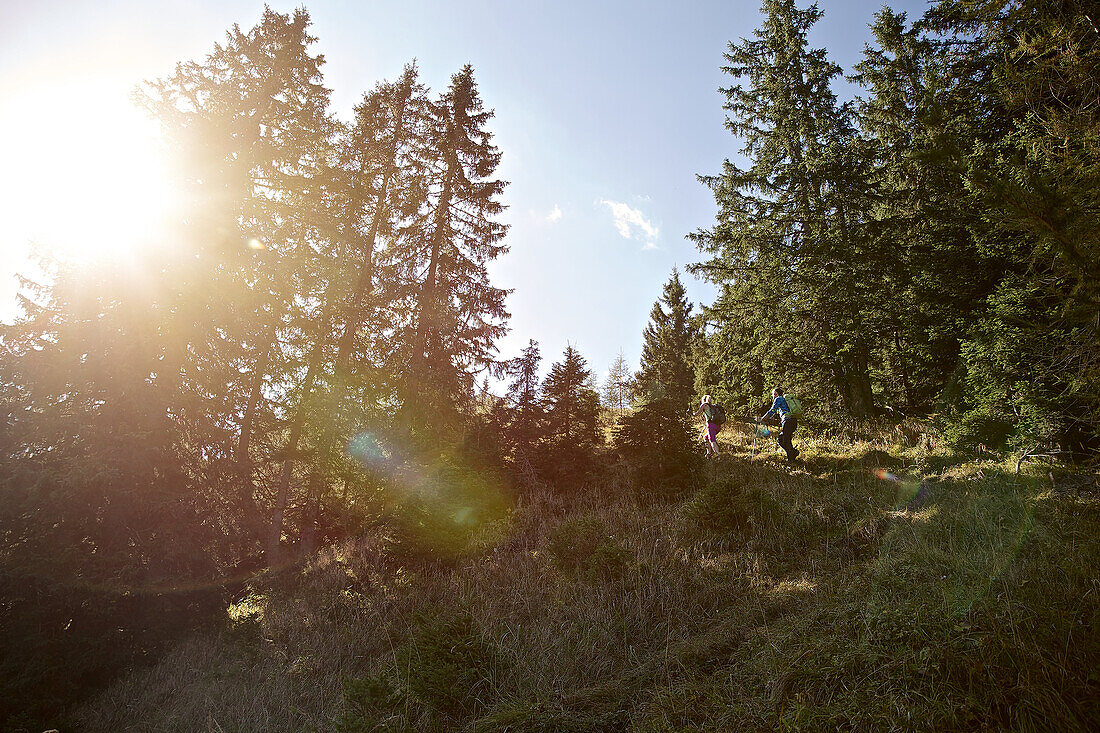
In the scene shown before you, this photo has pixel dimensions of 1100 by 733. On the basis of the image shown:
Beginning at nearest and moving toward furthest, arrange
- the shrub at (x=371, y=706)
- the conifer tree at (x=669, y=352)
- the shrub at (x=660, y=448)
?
the shrub at (x=371, y=706) < the shrub at (x=660, y=448) < the conifer tree at (x=669, y=352)

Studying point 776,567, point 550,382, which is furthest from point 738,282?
point 776,567

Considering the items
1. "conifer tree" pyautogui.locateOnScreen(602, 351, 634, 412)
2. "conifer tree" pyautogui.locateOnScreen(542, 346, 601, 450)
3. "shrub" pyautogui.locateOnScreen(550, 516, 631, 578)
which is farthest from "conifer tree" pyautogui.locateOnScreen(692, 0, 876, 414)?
"conifer tree" pyautogui.locateOnScreen(602, 351, 634, 412)

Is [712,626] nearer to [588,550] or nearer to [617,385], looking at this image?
[588,550]

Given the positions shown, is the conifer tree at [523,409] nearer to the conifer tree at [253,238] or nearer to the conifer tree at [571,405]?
the conifer tree at [571,405]

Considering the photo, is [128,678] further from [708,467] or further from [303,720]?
[708,467]

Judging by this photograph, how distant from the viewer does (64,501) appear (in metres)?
7.86

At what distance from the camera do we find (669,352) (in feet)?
102

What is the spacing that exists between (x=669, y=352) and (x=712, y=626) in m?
26.6

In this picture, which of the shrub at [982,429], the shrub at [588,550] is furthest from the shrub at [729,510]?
the shrub at [982,429]

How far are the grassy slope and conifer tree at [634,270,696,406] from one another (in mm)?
15586

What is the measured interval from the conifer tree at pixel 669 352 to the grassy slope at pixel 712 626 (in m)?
15.6

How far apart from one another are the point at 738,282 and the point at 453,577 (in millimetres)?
13175

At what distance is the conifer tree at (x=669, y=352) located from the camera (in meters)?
26.2

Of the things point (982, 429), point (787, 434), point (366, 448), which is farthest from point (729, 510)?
point (366, 448)
